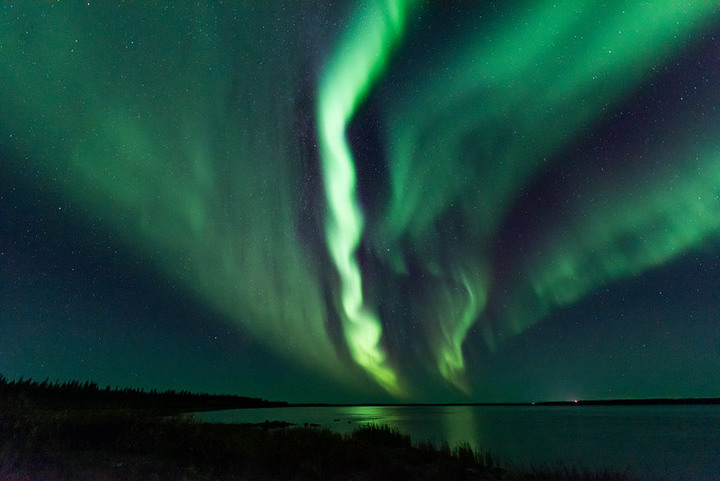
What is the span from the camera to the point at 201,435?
2252cm

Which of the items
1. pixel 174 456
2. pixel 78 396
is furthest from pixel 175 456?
pixel 78 396

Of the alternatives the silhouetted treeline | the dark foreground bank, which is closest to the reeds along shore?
the dark foreground bank

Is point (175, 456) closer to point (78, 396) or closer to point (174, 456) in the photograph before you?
point (174, 456)

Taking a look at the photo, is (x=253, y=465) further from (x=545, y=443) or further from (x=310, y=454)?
(x=545, y=443)

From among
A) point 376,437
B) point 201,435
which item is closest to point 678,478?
point 376,437

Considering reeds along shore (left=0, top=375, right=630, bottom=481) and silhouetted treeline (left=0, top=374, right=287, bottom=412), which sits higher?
silhouetted treeline (left=0, top=374, right=287, bottom=412)

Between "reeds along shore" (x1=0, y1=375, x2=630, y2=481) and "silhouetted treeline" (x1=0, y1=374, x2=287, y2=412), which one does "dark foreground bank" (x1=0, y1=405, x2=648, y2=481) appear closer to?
"reeds along shore" (x1=0, y1=375, x2=630, y2=481)

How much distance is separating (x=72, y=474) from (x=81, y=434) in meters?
8.03

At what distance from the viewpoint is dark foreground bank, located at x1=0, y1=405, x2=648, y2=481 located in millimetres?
15664

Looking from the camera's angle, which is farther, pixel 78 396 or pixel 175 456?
pixel 78 396

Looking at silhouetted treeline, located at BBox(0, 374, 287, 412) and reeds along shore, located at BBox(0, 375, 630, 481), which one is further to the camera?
silhouetted treeline, located at BBox(0, 374, 287, 412)

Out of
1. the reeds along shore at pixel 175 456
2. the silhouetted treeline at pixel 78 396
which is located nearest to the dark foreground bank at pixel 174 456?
the reeds along shore at pixel 175 456

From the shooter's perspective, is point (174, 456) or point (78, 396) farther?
point (78, 396)

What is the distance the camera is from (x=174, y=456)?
19.4 m
